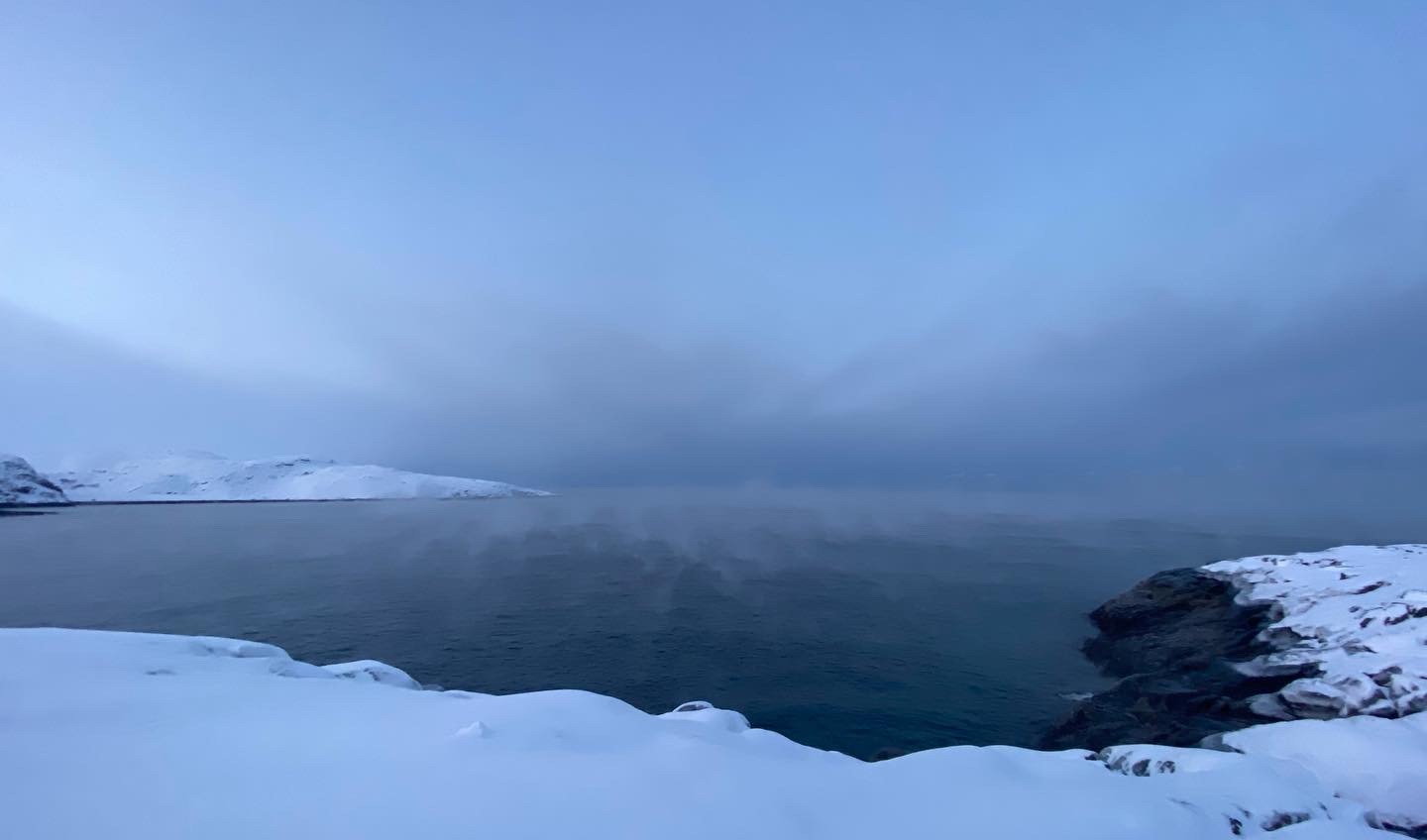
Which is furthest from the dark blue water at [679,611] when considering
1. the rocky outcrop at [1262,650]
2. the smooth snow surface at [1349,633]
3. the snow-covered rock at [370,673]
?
the snow-covered rock at [370,673]

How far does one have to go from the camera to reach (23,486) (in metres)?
125

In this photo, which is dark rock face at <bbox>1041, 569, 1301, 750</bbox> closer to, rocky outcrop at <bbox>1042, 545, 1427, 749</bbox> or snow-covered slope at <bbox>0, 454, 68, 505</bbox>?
rocky outcrop at <bbox>1042, 545, 1427, 749</bbox>

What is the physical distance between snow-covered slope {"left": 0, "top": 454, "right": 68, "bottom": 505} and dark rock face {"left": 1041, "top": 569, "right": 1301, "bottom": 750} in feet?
640

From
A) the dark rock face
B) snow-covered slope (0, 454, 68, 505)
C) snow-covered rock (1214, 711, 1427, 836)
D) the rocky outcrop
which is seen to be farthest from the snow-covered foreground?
snow-covered slope (0, 454, 68, 505)

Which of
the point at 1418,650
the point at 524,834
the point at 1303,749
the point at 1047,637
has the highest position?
the point at 524,834

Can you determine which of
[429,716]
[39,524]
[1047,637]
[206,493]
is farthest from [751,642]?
[206,493]

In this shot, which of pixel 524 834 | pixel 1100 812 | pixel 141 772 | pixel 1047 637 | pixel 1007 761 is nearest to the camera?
pixel 524 834

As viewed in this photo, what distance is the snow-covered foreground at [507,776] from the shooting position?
5805 mm

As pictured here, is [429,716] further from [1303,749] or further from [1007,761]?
[1303,749]

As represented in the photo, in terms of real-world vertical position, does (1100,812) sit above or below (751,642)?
above

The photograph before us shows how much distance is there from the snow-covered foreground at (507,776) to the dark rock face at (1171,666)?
5.85 metres

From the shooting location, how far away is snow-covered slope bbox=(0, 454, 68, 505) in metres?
121

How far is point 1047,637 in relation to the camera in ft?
95.2

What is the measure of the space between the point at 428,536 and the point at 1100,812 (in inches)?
3096
